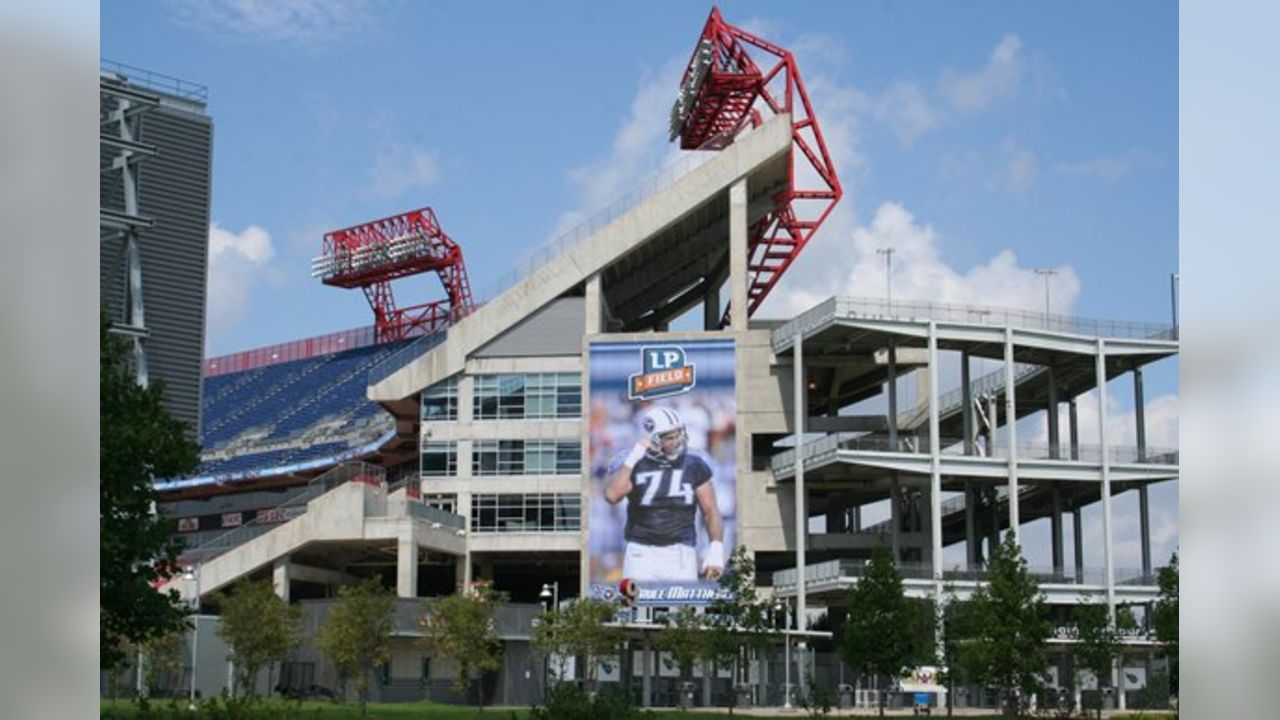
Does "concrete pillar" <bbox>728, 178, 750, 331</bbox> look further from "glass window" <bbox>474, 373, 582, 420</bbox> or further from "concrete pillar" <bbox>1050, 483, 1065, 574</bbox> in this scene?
"concrete pillar" <bbox>1050, 483, 1065, 574</bbox>

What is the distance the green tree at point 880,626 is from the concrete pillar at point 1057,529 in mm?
26527

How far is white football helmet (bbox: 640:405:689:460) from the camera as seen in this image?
72.2m

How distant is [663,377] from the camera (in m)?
73.2

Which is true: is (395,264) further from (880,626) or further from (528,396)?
(880,626)

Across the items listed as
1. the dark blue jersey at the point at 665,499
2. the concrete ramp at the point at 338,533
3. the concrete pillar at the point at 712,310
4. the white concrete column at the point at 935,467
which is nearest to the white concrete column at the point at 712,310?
the concrete pillar at the point at 712,310

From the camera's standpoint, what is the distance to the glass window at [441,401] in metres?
77.4

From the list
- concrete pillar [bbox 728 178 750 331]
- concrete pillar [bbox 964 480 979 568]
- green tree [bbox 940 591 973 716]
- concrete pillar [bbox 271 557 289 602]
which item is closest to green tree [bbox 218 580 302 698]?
concrete pillar [bbox 271 557 289 602]

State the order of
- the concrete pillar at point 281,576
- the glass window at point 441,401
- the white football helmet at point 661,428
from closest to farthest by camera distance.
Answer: the concrete pillar at point 281,576 → the white football helmet at point 661,428 → the glass window at point 441,401

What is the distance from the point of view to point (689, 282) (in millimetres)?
90438

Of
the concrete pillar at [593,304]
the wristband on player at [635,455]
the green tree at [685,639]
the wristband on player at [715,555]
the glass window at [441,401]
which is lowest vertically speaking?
the green tree at [685,639]

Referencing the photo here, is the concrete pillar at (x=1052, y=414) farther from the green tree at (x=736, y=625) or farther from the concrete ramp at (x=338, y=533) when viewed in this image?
the concrete ramp at (x=338, y=533)
